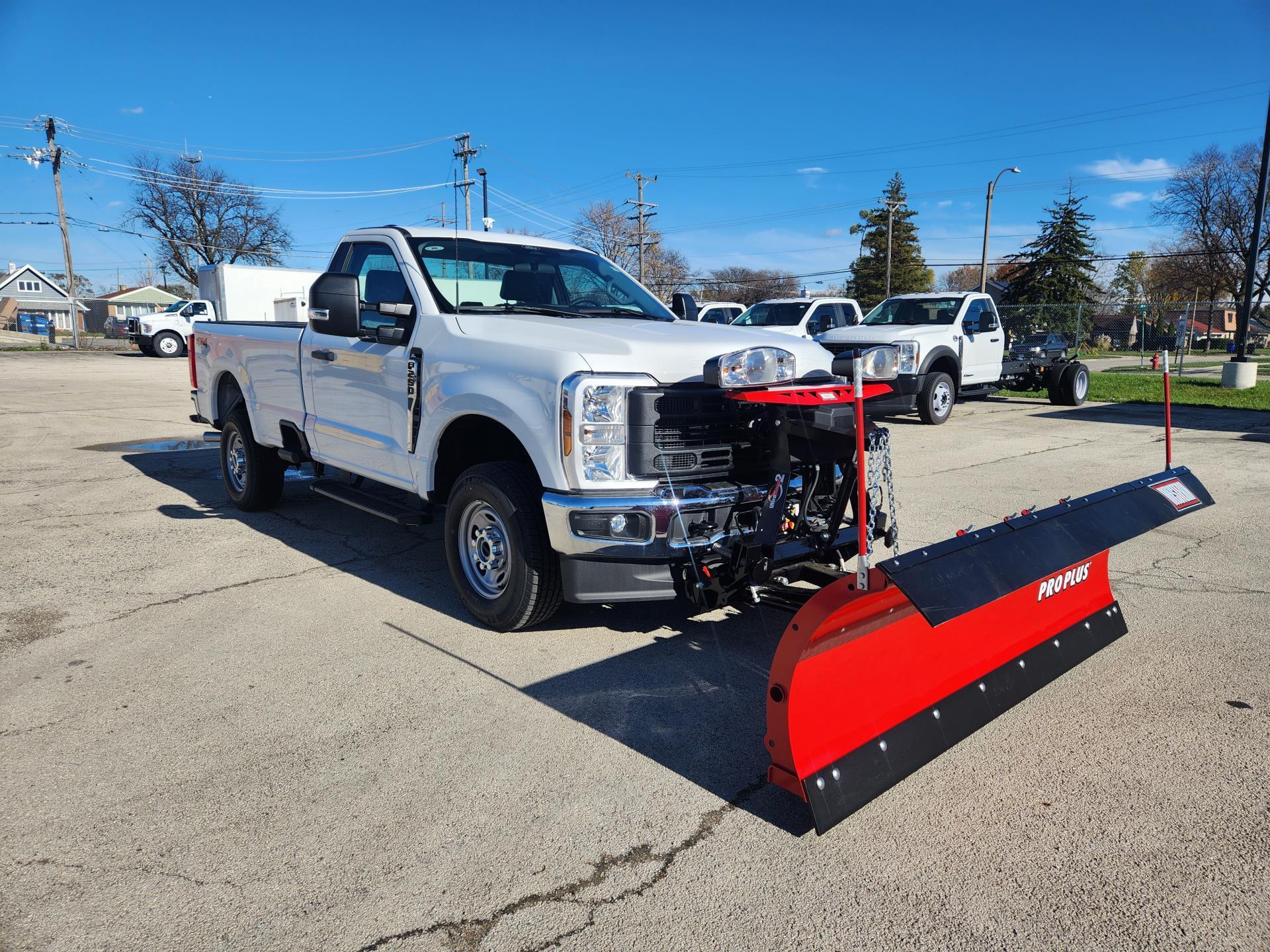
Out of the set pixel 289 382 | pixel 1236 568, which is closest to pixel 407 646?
pixel 289 382

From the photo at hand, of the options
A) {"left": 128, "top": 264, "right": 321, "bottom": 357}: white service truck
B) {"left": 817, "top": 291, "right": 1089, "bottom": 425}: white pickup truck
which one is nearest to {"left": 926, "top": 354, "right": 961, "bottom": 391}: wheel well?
{"left": 817, "top": 291, "right": 1089, "bottom": 425}: white pickup truck

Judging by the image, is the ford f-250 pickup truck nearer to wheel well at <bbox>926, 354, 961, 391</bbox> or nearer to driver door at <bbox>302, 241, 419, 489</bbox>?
driver door at <bbox>302, 241, 419, 489</bbox>

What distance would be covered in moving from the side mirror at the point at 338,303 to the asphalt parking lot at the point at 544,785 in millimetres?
1667

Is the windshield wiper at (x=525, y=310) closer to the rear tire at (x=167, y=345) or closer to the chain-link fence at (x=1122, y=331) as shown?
the chain-link fence at (x=1122, y=331)

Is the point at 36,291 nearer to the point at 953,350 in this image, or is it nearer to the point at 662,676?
the point at 953,350

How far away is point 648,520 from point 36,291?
133m

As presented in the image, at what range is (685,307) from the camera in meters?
6.30

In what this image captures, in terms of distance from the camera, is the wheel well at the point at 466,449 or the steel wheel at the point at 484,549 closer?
the steel wheel at the point at 484,549

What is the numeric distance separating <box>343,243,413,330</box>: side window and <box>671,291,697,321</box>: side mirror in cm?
196

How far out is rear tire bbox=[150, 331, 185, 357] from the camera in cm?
3334

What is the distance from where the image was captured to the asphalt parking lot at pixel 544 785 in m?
2.50

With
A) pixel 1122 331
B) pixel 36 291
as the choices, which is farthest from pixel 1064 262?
pixel 36 291

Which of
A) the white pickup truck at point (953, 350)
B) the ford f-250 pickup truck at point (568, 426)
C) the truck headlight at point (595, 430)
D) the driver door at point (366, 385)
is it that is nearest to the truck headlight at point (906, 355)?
the ford f-250 pickup truck at point (568, 426)

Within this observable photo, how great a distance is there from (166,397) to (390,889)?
18103 mm
